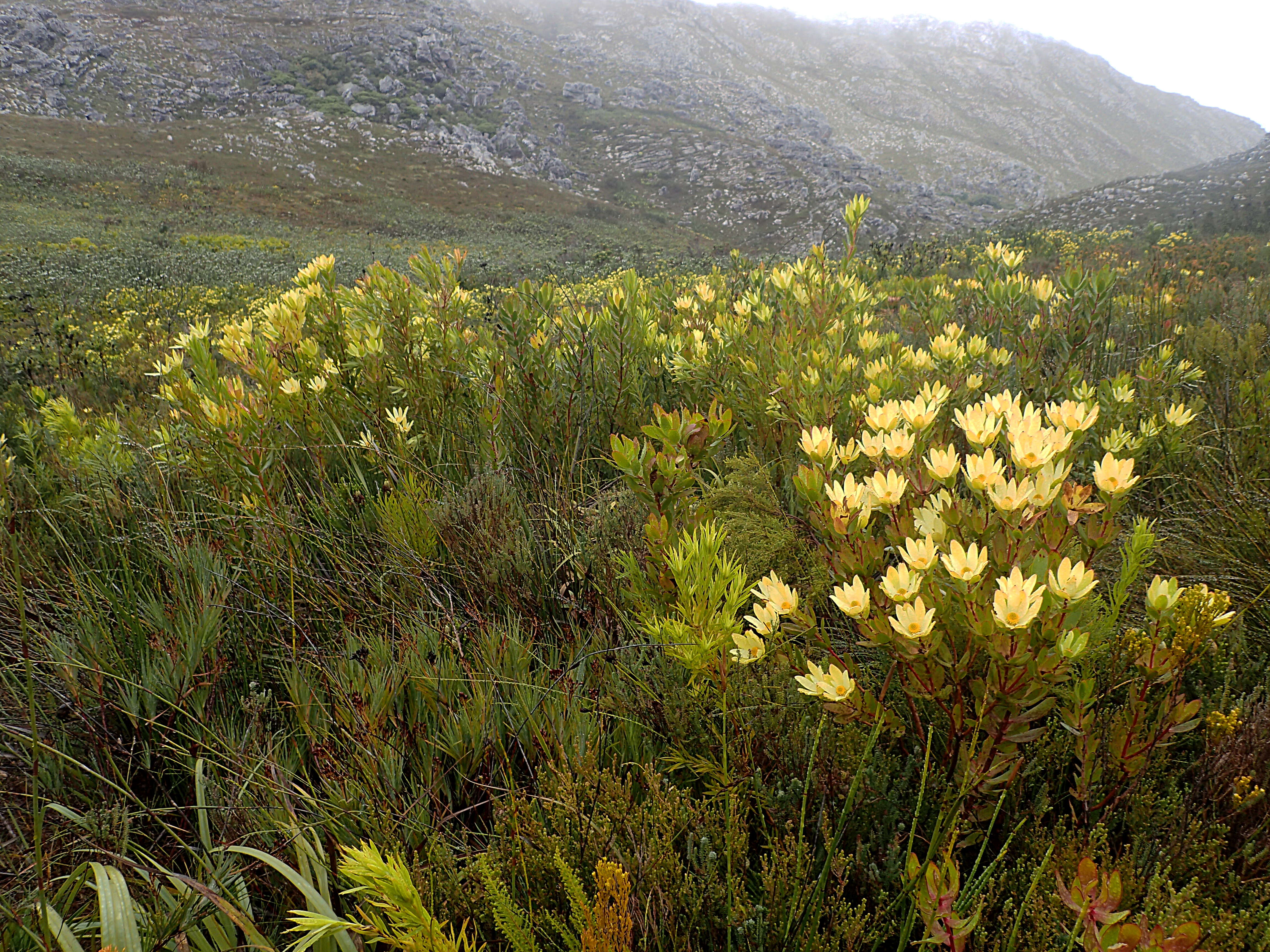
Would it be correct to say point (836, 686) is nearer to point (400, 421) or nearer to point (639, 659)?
point (639, 659)

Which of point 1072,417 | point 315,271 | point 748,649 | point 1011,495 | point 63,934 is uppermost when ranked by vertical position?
point 1072,417

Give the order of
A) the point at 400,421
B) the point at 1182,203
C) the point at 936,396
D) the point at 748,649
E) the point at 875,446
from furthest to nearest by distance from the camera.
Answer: the point at 1182,203, the point at 400,421, the point at 936,396, the point at 875,446, the point at 748,649

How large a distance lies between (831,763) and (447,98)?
60192 millimetres

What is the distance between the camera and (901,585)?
0.89 meters

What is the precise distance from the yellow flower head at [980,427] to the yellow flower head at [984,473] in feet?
0.23

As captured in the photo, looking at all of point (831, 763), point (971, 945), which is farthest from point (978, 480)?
point (971, 945)

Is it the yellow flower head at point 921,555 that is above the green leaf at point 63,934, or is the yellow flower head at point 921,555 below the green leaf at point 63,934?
above

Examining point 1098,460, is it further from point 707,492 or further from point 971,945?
point 971,945

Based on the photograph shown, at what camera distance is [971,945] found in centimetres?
83

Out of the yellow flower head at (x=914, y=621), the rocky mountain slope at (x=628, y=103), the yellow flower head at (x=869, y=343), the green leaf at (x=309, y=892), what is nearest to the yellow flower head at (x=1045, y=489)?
the yellow flower head at (x=914, y=621)

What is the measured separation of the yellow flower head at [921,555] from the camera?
0.92 metres

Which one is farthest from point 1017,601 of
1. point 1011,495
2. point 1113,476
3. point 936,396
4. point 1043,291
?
point 1043,291

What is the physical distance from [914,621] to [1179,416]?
162cm

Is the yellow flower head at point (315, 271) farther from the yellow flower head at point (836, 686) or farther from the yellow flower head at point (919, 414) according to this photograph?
the yellow flower head at point (836, 686)
